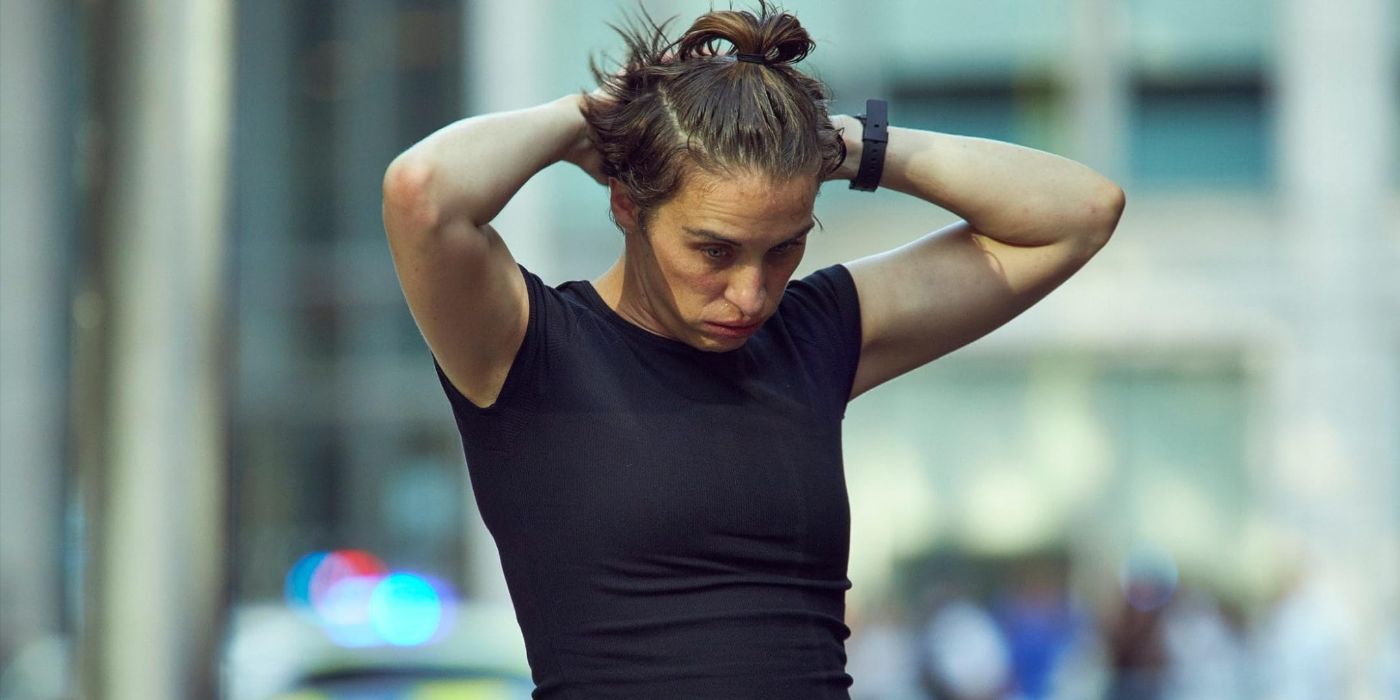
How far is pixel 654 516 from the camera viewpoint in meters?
2.00

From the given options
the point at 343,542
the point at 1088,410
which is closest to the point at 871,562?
the point at 1088,410

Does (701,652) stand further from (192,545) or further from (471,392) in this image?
(192,545)

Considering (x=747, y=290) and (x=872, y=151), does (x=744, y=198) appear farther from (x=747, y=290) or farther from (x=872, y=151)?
(x=872, y=151)

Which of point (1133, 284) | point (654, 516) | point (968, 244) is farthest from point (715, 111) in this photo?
point (1133, 284)

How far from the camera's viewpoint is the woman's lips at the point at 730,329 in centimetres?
205

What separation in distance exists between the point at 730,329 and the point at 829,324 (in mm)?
298

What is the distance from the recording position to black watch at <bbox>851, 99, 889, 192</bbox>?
92.4 inches

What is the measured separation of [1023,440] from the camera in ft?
52.2

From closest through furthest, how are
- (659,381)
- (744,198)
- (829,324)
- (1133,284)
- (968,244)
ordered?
(744,198)
(659,381)
(829,324)
(968,244)
(1133,284)

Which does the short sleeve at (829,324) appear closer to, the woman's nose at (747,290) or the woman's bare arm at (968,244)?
the woman's bare arm at (968,244)

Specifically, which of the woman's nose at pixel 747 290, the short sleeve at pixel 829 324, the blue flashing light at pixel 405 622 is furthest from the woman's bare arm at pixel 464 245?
the blue flashing light at pixel 405 622

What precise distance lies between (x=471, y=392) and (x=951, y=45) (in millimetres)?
14603

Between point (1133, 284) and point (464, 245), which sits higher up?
point (1133, 284)

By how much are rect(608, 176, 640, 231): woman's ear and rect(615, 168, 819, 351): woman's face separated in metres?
0.03
